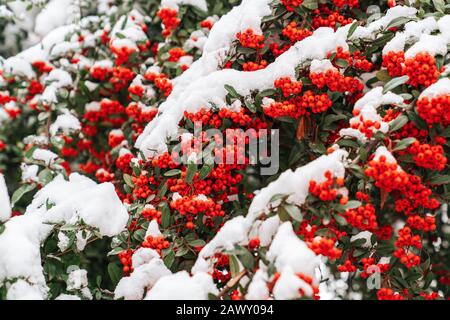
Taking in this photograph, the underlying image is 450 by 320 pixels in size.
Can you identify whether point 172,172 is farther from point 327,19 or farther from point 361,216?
point 327,19

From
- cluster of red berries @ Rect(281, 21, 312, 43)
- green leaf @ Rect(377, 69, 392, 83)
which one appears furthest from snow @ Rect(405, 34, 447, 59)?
cluster of red berries @ Rect(281, 21, 312, 43)

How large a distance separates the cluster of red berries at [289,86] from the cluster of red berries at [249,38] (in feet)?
0.96

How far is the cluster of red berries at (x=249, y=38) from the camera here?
2621mm

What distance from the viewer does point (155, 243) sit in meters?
2.34

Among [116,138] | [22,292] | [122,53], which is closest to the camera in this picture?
[22,292]

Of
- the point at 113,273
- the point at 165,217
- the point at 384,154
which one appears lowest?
the point at 113,273

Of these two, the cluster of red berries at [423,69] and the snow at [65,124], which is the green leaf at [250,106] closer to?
the cluster of red berries at [423,69]

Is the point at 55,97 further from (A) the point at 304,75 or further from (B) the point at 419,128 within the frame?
(B) the point at 419,128

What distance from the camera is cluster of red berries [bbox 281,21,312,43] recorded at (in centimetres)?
266

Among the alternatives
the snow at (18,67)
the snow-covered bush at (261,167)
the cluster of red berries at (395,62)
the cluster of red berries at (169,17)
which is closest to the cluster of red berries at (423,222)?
the snow-covered bush at (261,167)

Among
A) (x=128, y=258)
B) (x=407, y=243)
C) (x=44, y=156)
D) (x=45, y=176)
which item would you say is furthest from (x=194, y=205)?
(x=44, y=156)

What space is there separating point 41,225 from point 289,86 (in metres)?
1.24

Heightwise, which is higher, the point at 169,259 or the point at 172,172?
the point at 172,172
